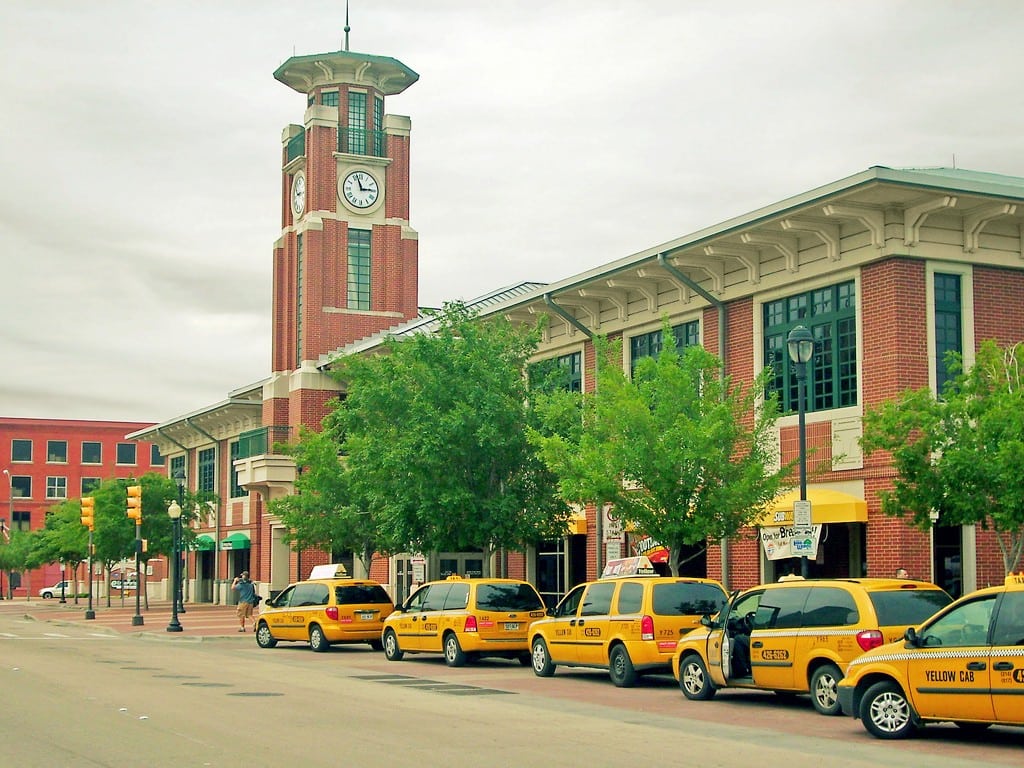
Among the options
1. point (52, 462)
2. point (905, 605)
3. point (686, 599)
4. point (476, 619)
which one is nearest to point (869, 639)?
point (905, 605)

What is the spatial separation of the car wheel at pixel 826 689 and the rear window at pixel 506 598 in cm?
884

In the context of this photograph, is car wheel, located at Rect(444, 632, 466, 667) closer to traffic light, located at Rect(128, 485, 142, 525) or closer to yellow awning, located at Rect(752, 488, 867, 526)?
yellow awning, located at Rect(752, 488, 867, 526)

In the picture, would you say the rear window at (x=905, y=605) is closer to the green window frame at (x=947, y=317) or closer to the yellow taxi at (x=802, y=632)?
the yellow taxi at (x=802, y=632)

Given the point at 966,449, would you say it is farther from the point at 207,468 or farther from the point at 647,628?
the point at 207,468

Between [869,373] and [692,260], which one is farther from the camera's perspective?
[692,260]

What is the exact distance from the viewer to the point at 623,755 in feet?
40.6

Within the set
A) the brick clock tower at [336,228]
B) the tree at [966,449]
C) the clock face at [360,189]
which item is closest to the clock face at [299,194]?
→ the brick clock tower at [336,228]

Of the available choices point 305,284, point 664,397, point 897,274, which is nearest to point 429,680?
point 664,397

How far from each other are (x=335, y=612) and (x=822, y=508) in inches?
422

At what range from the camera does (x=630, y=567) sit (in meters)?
25.9

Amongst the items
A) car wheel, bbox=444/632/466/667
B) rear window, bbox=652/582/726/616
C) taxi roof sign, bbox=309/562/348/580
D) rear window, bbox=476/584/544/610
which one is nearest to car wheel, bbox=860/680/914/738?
rear window, bbox=652/582/726/616

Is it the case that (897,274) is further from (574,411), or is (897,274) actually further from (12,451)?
(12,451)

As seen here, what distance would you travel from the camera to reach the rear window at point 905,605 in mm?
15797

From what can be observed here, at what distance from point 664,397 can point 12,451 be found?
9252cm
